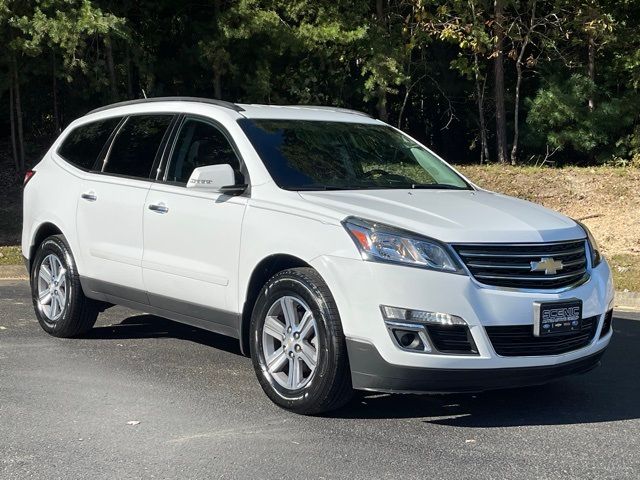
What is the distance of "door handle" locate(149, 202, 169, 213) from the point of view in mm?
7059

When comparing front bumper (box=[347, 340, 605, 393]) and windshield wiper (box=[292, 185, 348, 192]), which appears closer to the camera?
front bumper (box=[347, 340, 605, 393])

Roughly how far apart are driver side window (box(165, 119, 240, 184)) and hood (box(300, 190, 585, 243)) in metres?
0.92

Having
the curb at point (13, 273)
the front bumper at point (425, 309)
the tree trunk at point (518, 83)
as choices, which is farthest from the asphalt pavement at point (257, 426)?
the tree trunk at point (518, 83)

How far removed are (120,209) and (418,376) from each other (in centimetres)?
287

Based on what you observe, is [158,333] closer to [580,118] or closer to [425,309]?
[425,309]

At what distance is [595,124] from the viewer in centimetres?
2122

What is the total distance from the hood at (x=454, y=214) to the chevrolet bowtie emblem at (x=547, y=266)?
12 centimetres

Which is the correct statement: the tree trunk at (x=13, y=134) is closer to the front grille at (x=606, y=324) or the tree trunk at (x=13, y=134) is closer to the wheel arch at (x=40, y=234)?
the wheel arch at (x=40, y=234)

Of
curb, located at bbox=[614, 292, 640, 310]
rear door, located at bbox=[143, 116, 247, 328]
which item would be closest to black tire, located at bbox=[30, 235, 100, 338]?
rear door, located at bbox=[143, 116, 247, 328]

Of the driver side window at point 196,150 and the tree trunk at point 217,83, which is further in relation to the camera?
the tree trunk at point 217,83

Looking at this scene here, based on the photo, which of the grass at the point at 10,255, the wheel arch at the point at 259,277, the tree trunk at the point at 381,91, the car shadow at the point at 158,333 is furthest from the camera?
the tree trunk at the point at 381,91

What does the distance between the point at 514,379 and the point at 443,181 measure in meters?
1.97

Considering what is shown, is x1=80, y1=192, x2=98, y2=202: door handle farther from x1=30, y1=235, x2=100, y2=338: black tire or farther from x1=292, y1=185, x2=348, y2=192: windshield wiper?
x1=292, y1=185, x2=348, y2=192: windshield wiper

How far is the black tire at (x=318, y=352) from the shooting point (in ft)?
18.9
